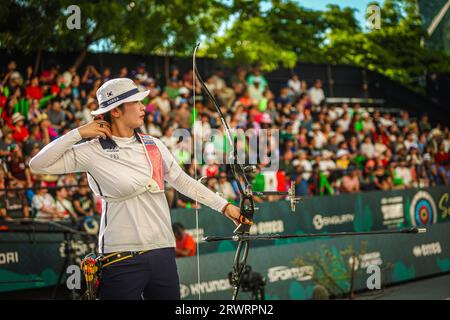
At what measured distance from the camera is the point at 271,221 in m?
13.6

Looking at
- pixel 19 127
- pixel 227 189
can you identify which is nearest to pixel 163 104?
pixel 227 189

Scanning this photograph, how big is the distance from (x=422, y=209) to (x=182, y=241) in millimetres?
6523

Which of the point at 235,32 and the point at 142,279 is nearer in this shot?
the point at 142,279

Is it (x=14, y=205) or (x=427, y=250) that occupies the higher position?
(x=14, y=205)

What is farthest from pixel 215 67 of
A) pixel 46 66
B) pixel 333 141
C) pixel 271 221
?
pixel 271 221

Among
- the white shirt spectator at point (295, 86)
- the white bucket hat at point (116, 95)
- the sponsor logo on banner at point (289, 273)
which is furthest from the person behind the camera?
the white shirt spectator at point (295, 86)

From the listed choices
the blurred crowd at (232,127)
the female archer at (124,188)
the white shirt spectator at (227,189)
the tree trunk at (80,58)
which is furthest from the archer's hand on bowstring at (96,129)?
the tree trunk at (80,58)

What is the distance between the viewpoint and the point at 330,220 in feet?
48.3

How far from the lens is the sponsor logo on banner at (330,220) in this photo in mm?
14484

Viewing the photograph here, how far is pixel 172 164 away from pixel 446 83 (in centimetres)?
2074

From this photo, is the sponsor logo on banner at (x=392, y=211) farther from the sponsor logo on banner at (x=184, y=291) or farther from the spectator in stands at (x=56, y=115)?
the spectator in stands at (x=56, y=115)

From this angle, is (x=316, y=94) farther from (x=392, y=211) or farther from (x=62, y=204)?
(x=62, y=204)

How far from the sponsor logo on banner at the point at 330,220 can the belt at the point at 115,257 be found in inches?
387
